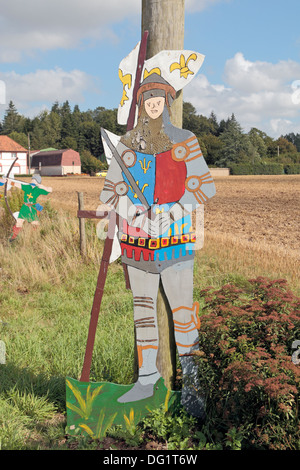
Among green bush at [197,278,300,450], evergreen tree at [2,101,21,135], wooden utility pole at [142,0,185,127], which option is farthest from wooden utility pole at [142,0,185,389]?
evergreen tree at [2,101,21,135]

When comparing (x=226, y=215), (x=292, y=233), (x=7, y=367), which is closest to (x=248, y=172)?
(x=226, y=215)

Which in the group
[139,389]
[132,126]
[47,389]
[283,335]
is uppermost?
[132,126]

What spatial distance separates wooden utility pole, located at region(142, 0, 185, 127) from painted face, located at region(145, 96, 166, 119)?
1.11ft

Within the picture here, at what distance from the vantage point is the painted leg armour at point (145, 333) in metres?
2.92

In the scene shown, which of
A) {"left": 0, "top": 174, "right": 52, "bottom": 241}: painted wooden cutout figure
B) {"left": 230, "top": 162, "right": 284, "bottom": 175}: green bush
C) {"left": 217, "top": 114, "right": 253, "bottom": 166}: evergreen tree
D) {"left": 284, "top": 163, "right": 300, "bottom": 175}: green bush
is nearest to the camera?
{"left": 0, "top": 174, "right": 52, "bottom": 241}: painted wooden cutout figure

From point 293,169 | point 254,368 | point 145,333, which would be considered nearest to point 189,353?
point 145,333

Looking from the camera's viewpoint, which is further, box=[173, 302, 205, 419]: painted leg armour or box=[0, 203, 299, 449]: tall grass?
box=[0, 203, 299, 449]: tall grass

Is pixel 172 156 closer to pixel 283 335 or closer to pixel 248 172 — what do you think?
pixel 283 335

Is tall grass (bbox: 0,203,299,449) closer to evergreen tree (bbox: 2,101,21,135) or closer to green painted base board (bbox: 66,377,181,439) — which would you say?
green painted base board (bbox: 66,377,181,439)

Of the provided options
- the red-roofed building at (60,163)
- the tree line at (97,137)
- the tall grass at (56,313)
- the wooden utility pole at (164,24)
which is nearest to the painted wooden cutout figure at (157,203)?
the wooden utility pole at (164,24)

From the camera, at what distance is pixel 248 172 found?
65.3m

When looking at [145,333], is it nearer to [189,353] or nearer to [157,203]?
A: [189,353]

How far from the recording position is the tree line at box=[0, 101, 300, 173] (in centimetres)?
4712

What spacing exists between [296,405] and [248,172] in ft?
214
